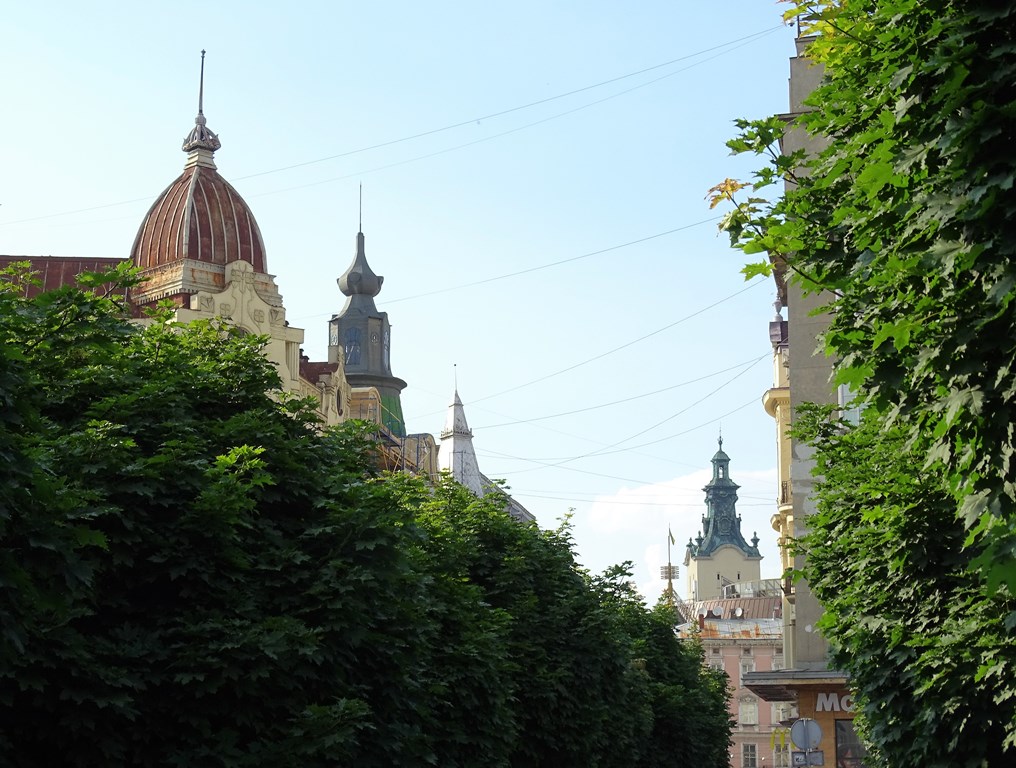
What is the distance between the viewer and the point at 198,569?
19.8 meters

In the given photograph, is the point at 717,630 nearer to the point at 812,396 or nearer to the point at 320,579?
the point at 812,396

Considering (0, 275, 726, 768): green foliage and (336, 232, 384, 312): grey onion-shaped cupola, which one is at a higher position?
(336, 232, 384, 312): grey onion-shaped cupola

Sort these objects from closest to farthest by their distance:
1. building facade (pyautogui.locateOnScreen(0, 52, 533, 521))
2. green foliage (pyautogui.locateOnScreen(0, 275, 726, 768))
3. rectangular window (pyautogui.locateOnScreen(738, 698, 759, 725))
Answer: green foliage (pyautogui.locateOnScreen(0, 275, 726, 768)), building facade (pyautogui.locateOnScreen(0, 52, 533, 521)), rectangular window (pyautogui.locateOnScreen(738, 698, 759, 725))

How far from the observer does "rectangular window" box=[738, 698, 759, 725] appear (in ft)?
538

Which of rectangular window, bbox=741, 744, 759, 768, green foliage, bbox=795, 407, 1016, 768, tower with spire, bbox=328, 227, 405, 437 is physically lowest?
rectangular window, bbox=741, 744, 759, 768

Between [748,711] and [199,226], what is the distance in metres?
109

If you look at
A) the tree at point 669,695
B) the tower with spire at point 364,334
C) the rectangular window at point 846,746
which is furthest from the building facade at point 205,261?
the tower with spire at point 364,334

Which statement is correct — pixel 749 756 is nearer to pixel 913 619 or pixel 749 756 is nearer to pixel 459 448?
pixel 459 448

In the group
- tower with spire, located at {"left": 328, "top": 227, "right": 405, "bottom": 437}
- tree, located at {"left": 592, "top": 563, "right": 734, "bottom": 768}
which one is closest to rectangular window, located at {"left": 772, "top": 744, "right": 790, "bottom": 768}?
tower with spire, located at {"left": 328, "top": 227, "right": 405, "bottom": 437}

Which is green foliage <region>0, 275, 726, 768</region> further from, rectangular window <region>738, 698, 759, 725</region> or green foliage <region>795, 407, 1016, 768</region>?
rectangular window <region>738, 698, 759, 725</region>

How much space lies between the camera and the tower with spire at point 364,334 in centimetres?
12875

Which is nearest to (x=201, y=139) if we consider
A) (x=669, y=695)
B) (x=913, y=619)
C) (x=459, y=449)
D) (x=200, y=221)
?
(x=200, y=221)

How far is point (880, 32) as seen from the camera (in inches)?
515

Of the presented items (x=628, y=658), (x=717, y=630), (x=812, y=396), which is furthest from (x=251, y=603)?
(x=717, y=630)
